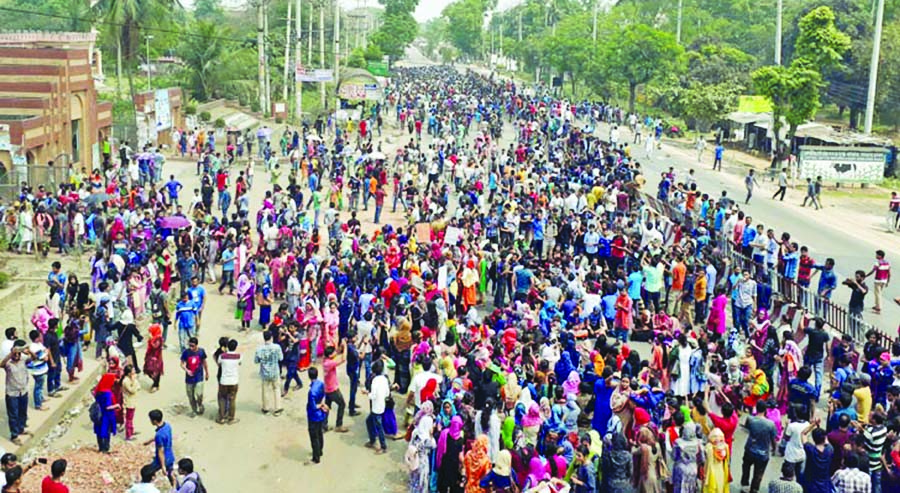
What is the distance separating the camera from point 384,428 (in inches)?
528

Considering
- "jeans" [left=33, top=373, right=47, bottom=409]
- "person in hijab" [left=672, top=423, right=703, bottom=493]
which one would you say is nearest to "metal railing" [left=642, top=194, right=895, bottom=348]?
"person in hijab" [left=672, top=423, right=703, bottom=493]

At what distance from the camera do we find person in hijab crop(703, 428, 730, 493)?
1048 cm

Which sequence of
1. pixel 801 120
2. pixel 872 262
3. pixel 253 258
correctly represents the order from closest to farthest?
1. pixel 253 258
2. pixel 872 262
3. pixel 801 120

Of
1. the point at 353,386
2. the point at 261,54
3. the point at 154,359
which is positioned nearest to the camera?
the point at 353,386

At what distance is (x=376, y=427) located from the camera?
1287 centimetres

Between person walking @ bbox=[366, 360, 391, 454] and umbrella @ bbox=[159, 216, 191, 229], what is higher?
umbrella @ bbox=[159, 216, 191, 229]

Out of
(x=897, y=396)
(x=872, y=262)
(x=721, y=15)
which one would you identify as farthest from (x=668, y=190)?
(x=721, y=15)

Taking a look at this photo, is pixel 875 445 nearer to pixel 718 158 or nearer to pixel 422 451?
pixel 422 451

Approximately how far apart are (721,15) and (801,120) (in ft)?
219

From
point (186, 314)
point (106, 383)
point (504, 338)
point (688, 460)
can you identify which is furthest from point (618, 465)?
point (186, 314)

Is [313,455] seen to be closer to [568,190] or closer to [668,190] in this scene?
[568,190]

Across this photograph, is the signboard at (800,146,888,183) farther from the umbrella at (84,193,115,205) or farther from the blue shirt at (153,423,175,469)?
the blue shirt at (153,423,175,469)

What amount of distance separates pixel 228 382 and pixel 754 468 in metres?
6.91

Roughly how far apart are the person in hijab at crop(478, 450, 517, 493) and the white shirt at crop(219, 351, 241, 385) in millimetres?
4491
